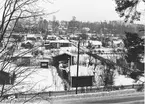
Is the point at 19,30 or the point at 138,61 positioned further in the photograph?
the point at 138,61

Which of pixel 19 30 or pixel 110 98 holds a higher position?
pixel 19 30

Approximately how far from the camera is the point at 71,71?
2170 cm

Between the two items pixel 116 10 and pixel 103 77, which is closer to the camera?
pixel 116 10

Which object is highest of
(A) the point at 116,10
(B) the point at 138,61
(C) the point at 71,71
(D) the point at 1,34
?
(A) the point at 116,10

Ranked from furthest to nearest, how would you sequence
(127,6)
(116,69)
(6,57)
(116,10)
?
(116,69)
(116,10)
(127,6)
(6,57)

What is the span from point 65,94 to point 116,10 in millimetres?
11587

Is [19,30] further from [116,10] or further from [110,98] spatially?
[110,98]

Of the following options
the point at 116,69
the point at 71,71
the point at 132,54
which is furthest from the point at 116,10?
the point at 116,69

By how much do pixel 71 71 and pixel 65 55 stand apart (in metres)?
10.1

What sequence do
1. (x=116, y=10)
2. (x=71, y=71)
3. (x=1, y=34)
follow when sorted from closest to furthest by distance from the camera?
(x=1, y=34) → (x=116, y=10) → (x=71, y=71)

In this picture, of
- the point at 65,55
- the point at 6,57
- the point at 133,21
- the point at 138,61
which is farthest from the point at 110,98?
the point at 65,55

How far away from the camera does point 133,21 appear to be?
6.91 metres

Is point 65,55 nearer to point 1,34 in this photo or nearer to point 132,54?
point 132,54

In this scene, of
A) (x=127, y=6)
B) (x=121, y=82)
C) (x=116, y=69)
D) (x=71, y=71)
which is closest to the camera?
(x=127, y=6)
